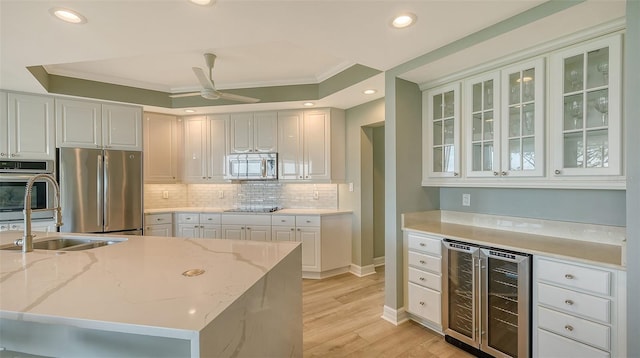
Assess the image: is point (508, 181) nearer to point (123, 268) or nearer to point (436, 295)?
point (436, 295)

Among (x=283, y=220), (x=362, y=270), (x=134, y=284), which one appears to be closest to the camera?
(x=134, y=284)

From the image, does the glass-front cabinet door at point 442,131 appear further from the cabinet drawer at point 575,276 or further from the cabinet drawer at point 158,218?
the cabinet drawer at point 158,218

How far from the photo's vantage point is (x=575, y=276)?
5.36 feet

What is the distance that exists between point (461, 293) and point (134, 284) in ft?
7.25

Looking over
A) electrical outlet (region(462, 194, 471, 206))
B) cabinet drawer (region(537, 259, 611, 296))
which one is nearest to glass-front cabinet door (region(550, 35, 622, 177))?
cabinet drawer (region(537, 259, 611, 296))

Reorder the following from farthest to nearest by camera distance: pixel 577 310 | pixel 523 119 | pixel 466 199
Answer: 1. pixel 466 199
2. pixel 523 119
3. pixel 577 310

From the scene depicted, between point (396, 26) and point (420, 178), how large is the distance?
147cm

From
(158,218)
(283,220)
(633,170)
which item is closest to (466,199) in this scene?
(633,170)

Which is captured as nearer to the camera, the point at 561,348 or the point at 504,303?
the point at 561,348

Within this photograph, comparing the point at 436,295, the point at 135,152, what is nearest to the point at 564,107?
the point at 436,295

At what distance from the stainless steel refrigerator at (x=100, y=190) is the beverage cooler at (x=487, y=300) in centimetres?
378

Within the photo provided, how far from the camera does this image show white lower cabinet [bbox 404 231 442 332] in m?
2.38

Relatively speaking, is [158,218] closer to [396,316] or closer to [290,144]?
[290,144]

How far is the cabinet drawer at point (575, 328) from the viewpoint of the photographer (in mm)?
1542
